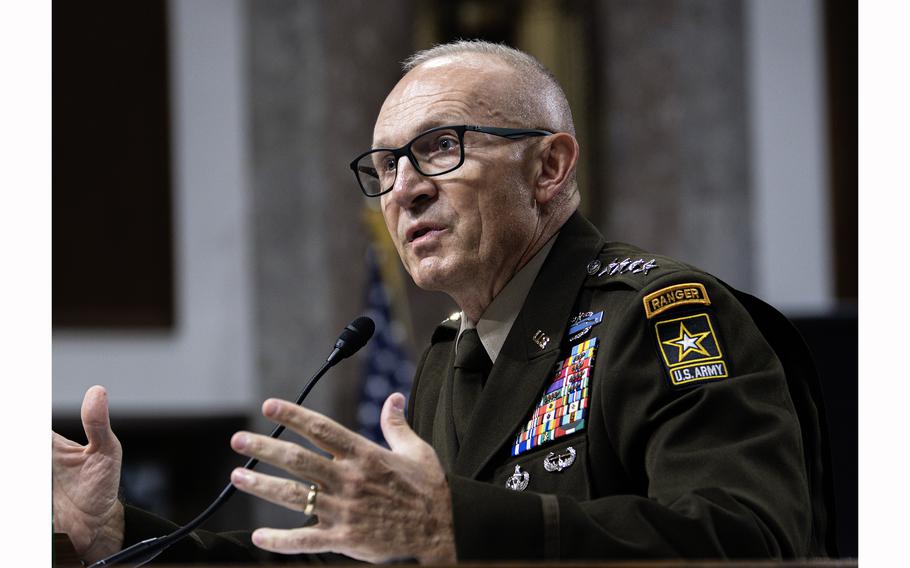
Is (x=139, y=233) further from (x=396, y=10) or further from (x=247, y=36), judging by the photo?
(x=396, y=10)

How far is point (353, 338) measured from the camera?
202 cm

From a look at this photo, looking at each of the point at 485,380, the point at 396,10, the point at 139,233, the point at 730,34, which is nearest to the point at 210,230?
the point at 139,233

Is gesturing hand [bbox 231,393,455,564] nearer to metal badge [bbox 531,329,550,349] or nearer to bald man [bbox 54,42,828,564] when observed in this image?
bald man [bbox 54,42,828,564]

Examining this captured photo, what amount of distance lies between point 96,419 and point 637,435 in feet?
2.94

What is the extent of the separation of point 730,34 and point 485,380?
17.4ft

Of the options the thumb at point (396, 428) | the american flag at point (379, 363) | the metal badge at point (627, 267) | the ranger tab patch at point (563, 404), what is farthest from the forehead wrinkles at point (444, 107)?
the american flag at point (379, 363)

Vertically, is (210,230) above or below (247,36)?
below

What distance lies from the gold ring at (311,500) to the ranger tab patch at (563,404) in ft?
1.92

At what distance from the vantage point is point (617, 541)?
4.99ft

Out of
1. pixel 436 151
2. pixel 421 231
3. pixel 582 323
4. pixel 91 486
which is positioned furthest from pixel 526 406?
pixel 91 486

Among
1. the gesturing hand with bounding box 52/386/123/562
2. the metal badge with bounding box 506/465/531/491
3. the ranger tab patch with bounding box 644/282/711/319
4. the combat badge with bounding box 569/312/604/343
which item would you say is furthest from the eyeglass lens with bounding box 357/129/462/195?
the gesturing hand with bounding box 52/386/123/562

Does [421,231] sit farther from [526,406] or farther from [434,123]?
[526,406]

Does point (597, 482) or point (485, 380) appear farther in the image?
point (485, 380)

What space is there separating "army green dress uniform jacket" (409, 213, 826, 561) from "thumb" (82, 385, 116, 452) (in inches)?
23.6
